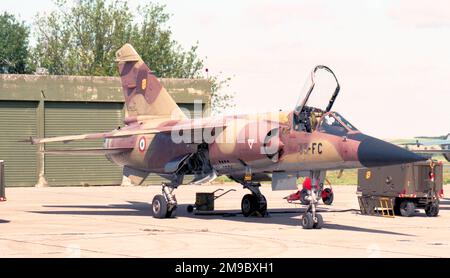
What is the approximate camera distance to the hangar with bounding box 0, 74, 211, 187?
1686 inches

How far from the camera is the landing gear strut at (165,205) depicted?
2362 cm

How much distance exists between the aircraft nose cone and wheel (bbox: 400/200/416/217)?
584 centimetres

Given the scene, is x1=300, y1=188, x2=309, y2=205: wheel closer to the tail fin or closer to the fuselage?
the fuselage

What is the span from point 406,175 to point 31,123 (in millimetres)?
23386

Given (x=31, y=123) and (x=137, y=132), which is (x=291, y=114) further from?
(x=31, y=123)

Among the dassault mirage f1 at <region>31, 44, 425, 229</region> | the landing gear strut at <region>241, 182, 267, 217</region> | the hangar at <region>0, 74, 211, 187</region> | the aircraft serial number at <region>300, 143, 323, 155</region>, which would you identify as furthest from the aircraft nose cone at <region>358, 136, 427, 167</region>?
the hangar at <region>0, 74, 211, 187</region>

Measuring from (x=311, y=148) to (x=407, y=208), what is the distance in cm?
575

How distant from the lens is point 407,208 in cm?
2522

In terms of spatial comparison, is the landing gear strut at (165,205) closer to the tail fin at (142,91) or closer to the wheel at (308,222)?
the tail fin at (142,91)

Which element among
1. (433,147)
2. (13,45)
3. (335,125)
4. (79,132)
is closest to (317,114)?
(335,125)

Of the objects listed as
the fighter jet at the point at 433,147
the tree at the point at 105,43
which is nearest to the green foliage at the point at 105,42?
the tree at the point at 105,43

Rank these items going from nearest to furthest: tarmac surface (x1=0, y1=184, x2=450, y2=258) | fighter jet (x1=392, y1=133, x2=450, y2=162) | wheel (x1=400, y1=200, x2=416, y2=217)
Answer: tarmac surface (x1=0, y1=184, x2=450, y2=258) < wheel (x1=400, y1=200, x2=416, y2=217) < fighter jet (x1=392, y1=133, x2=450, y2=162)

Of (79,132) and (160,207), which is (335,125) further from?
(79,132)
